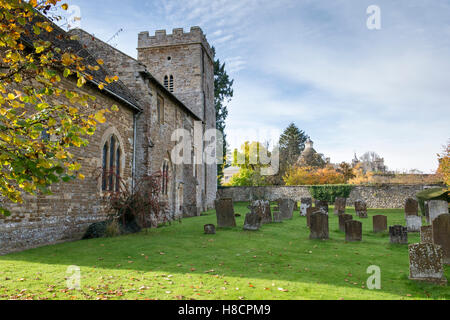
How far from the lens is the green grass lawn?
5.15 metres

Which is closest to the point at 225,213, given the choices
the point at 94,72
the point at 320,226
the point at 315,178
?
the point at 320,226

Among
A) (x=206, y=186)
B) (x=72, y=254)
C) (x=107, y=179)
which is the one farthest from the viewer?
(x=206, y=186)

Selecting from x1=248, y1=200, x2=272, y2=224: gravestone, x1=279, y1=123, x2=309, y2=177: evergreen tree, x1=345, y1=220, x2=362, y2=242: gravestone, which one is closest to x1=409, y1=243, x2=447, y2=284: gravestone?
x1=345, y1=220, x2=362, y2=242: gravestone

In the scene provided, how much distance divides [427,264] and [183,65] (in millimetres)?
24822

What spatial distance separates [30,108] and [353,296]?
353 inches

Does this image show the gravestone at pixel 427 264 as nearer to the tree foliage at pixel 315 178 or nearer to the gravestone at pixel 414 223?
the gravestone at pixel 414 223

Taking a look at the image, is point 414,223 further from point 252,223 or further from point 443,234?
point 252,223

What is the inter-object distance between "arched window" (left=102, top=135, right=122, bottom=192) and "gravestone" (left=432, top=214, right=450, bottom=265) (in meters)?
10.2

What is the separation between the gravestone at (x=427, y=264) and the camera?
5.83 meters

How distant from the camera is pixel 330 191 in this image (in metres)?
29.9

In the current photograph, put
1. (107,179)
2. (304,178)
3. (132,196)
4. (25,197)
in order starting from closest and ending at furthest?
(25,197) < (132,196) < (107,179) < (304,178)

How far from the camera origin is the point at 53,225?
9930 millimetres

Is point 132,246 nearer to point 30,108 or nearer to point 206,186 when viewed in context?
point 30,108

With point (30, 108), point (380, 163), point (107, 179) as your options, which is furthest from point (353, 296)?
point (380, 163)
